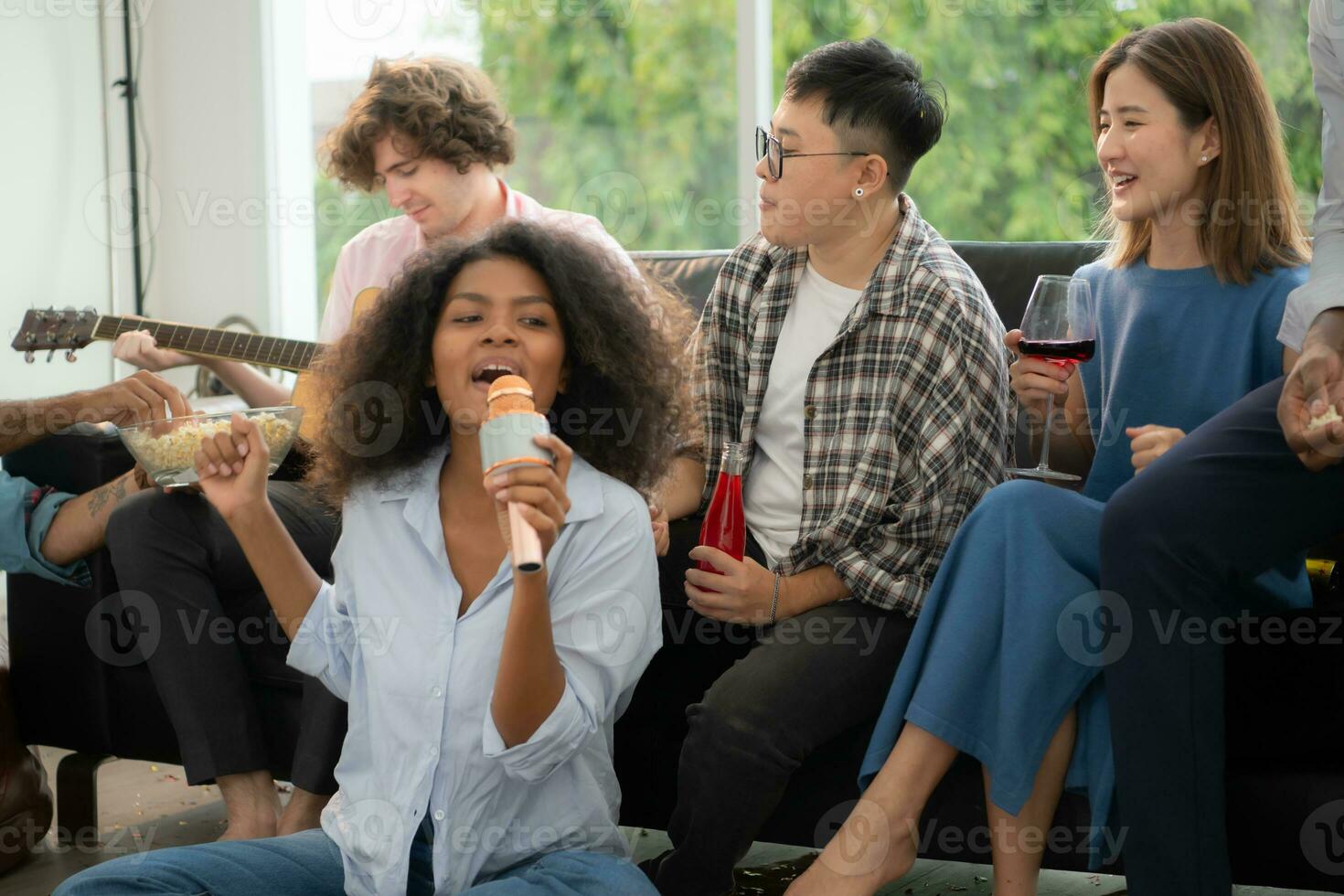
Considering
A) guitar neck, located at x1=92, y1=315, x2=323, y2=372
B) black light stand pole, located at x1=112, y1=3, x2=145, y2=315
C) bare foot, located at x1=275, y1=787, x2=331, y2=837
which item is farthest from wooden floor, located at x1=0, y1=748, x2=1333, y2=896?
black light stand pole, located at x1=112, y1=3, x2=145, y2=315

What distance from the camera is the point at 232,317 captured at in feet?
14.8

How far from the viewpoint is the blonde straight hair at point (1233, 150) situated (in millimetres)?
2041

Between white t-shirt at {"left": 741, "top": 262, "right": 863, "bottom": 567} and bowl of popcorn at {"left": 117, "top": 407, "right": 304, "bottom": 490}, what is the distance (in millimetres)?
687

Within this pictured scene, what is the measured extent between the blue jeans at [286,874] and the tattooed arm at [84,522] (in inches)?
37.9

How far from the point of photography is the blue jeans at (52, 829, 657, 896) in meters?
1.44

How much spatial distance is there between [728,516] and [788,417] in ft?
0.73

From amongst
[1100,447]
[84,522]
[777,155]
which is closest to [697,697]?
[1100,447]

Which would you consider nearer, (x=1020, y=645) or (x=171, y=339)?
(x=1020, y=645)

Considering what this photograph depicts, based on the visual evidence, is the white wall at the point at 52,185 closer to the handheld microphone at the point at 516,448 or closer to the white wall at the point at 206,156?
the white wall at the point at 206,156

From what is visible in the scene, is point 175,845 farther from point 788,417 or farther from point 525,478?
point 525,478

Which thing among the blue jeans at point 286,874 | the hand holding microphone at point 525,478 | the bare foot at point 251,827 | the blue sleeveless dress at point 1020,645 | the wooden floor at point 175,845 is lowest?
the wooden floor at point 175,845

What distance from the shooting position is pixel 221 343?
290 cm

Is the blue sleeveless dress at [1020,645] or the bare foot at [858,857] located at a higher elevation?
the blue sleeveless dress at [1020,645]

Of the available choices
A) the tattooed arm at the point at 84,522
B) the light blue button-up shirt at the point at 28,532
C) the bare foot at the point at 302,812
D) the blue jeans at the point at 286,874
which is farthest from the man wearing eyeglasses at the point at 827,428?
the light blue button-up shirt at the point at 28,532
